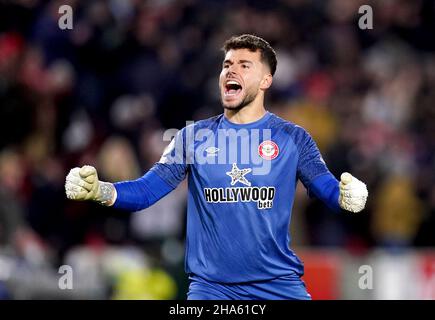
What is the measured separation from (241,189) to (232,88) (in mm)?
682

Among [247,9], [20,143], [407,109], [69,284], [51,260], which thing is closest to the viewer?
[69,284]

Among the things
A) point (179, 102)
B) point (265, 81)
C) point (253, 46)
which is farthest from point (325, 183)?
point (179, 102)

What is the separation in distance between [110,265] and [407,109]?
183 inches

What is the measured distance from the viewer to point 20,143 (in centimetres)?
1255

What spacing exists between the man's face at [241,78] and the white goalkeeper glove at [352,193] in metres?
0.87

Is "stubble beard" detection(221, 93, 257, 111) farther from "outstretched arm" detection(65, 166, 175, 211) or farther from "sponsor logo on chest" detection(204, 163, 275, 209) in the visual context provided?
"outstretched arm" detection(65, 166, 175, 211)

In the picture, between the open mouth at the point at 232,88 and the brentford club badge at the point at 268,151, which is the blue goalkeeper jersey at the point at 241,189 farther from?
the open mouth at the point at 232,88

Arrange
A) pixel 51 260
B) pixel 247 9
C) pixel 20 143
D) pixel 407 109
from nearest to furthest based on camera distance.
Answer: pixel 51 260
pixel 20 143
pixel 407 109
pixel 247 9

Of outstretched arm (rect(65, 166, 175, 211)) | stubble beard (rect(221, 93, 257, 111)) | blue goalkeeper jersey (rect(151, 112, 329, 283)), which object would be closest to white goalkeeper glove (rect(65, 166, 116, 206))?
outstretched arm (rect(65, 166, 175, 211))

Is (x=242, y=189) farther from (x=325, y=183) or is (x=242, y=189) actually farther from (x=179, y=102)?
(x=179, y=102)

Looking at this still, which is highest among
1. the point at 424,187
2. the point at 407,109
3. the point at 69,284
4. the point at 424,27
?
the point at 424,27
